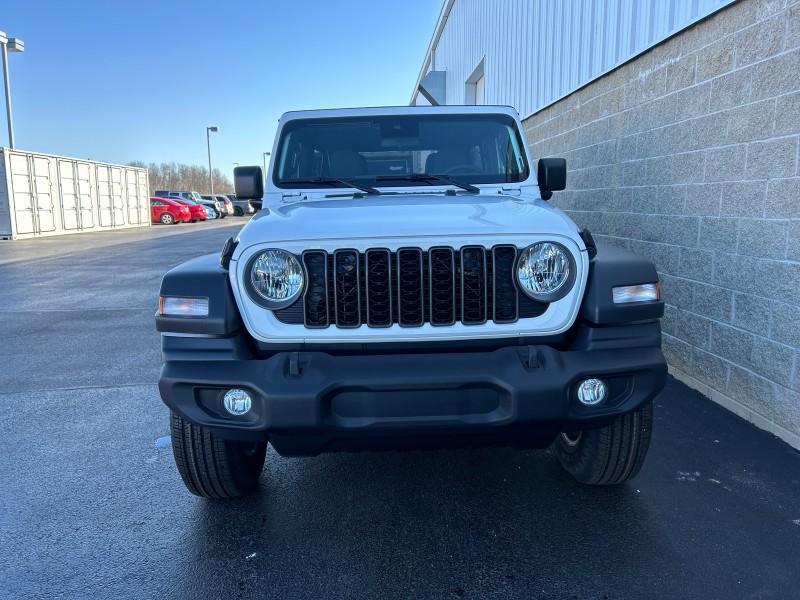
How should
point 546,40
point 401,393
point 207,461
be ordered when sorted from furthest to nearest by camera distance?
point 546,40
point 207,461
point 401,393

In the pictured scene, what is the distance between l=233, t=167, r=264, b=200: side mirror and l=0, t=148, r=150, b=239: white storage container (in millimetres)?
20016

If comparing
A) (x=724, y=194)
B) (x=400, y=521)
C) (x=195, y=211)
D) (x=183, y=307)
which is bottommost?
(x=400, y=521)

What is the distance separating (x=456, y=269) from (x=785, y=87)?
2.52 m

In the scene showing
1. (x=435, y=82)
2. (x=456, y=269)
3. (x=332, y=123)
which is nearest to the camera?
(x=456, y=269)

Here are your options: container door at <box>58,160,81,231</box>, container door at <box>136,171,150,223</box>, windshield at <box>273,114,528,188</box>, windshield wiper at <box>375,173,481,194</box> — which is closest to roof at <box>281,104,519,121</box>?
windshield at <box>273,114,528,188</box>

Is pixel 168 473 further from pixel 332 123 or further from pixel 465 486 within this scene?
pixel 332 123

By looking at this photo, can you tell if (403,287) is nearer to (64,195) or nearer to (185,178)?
(64,195)

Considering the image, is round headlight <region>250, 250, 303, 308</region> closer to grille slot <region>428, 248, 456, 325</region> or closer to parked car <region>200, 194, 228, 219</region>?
grille slot <region>428, 248, 456, 325</region>

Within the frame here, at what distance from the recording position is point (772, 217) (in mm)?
3668

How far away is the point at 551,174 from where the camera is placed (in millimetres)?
3830

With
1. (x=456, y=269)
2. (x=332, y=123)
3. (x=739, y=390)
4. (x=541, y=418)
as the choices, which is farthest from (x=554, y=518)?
(x=332, y=123)

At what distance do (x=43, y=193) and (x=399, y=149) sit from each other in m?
22.8

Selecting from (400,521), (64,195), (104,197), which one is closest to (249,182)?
(400,521)

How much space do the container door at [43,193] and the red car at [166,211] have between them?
1104 centimetres
